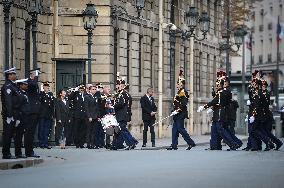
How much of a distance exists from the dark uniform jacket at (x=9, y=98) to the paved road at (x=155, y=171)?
1.26 meters

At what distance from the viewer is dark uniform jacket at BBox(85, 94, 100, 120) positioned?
102 feet

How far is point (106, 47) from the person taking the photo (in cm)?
3722

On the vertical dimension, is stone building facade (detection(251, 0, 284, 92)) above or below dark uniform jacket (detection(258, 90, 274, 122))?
above

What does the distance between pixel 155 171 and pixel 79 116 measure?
12317mm

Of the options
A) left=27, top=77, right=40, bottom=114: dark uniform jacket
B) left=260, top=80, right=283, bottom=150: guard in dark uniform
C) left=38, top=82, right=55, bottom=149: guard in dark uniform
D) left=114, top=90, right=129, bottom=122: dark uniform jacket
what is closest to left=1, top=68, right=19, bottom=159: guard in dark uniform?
left=27, top=77, right=40, bottom=114: dark uniform jacket

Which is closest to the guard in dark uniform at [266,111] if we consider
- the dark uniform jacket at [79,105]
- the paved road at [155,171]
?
the paved road at [155,171]

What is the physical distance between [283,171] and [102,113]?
12024mm

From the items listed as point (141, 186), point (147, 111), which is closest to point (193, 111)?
point (147, 111)

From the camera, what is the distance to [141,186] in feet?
53.8

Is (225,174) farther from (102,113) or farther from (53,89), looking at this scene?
(53,89)

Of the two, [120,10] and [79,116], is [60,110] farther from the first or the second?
[120,10]

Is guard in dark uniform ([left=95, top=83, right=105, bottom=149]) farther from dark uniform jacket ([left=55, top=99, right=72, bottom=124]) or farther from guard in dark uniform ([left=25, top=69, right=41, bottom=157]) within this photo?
guard in dark uniform ([left=25, top=69, right=41, bottom=157])

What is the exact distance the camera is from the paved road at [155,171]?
55.7 ft

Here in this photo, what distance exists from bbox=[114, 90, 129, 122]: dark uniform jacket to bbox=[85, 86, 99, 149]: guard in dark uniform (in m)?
1.51
